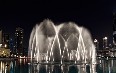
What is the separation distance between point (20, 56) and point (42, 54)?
3901 inches

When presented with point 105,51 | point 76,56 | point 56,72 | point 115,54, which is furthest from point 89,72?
point 105,51

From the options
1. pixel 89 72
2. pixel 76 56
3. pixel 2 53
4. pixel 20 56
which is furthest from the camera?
pixel 20 56

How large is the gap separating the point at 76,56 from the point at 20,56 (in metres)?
88.0

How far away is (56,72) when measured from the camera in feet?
147

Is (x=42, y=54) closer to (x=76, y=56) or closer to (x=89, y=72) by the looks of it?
(x=76, y=56)

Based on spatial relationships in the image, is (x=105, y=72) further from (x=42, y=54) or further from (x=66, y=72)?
(x=42, y=54)

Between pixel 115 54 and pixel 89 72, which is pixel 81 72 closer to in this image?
pixel 89 72

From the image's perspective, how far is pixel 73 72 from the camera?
4631cm

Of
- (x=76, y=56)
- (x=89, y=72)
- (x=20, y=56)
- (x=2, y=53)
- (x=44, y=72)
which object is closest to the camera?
(x=89, y=72)

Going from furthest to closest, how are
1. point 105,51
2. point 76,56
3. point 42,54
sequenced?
1. point 105,51
2. point 76,56
3. point 42,54

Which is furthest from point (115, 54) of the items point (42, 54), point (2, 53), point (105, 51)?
point (42, 54)

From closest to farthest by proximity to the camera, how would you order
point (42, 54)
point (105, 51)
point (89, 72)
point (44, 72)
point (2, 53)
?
point (89, 72), point (44, 72), point (42, 54), point (2, 53), point (105, 51)

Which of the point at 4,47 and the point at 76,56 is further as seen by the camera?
the point at 4,47

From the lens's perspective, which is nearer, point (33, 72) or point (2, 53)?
point (33, 72)
